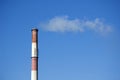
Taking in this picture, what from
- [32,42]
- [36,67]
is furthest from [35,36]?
[36,67]

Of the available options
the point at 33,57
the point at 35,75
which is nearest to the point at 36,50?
the point at 33,57

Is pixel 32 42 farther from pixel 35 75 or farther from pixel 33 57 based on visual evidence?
pixel 35 75

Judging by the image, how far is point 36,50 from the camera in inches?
964

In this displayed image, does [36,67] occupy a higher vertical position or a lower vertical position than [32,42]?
lower

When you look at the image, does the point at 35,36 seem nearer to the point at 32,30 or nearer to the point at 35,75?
the point at 32,30

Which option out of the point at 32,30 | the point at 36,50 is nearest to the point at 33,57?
the point at 36,50

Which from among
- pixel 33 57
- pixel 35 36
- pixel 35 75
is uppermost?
pixel 35 36

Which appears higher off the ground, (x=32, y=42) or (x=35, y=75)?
(x=32, y=42)

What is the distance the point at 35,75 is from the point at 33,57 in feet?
5.13

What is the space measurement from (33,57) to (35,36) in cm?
196

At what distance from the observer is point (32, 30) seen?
25.1 meters

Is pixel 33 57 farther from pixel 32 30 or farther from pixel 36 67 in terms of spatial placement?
pixel 32 30

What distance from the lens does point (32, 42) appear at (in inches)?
975

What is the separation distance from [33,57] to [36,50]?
73cm
